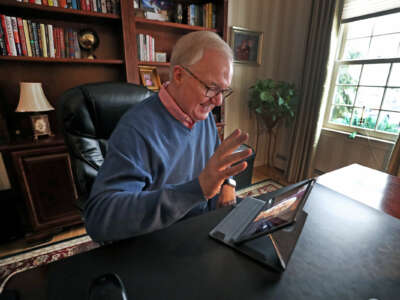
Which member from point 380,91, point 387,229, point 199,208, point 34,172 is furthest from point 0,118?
point 380,91

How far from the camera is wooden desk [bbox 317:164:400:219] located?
83cm

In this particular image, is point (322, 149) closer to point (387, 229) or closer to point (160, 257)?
point (387, 229)

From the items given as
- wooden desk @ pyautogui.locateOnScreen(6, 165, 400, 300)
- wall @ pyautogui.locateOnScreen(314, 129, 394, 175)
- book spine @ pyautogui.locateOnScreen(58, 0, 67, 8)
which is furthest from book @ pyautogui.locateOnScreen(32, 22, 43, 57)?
wall @ pyautogui.locateOnScreen(314, 129, 394, 175)

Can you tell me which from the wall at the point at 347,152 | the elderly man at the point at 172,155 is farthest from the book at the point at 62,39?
the wall at the point at 347,152

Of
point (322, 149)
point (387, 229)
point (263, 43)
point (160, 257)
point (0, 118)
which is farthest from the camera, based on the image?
point (263, 43)

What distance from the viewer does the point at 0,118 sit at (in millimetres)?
1474

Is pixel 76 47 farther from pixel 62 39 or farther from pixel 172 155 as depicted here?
pixel 172 155

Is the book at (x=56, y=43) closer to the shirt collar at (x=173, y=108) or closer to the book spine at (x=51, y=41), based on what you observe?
the book spine at (x=51, y=41)

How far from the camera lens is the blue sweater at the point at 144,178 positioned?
0.53 meters

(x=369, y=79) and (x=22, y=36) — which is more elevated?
(x=22, y=36)

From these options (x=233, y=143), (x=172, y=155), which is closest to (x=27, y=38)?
(x=172, y=155)

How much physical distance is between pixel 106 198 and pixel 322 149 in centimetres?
272

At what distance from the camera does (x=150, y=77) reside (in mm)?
2139

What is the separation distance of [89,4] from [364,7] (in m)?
2.49
